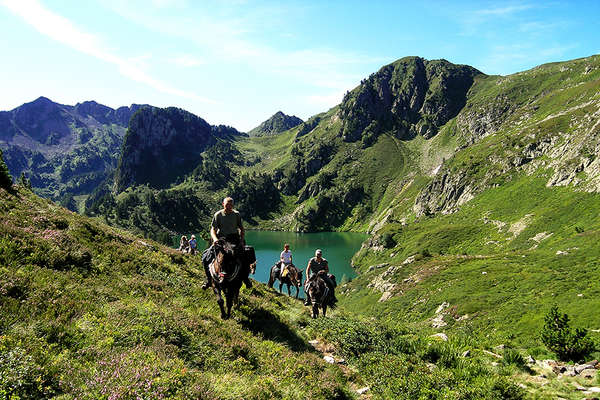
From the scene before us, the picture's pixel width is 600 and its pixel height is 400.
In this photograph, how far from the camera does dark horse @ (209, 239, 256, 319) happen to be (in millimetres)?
11211

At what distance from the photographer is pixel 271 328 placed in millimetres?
11594

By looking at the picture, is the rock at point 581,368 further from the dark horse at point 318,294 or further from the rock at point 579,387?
the dark horse at point 318,294

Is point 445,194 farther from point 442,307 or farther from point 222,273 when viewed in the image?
point 222,273

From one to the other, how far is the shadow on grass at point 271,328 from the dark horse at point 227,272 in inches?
37.7

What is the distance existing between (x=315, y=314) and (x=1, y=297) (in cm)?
1293

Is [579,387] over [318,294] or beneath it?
over

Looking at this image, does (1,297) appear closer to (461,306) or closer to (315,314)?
(315,314)

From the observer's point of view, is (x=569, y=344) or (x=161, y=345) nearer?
(x=161, y=345)

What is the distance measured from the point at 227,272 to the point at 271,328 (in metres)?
2.76

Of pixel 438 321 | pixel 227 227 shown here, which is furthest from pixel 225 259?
Result: pixel 438 321

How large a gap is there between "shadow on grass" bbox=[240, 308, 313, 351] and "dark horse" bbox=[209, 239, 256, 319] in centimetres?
96

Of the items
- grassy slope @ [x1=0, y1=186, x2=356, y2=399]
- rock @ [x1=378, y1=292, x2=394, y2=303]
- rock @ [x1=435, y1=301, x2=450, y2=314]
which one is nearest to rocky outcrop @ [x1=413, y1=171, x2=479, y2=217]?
rock @ [x1=378, y1=292, x2=394, y2=303]

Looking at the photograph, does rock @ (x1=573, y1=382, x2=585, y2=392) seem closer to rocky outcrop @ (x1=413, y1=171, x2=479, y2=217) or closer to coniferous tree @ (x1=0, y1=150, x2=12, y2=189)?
coniferous tree @ (x1=0, y1=150, x2=12, y2=189)

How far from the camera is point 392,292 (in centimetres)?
6022
